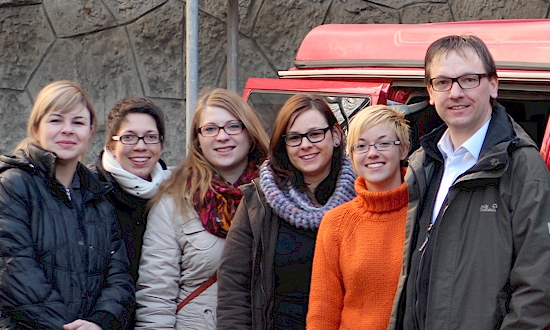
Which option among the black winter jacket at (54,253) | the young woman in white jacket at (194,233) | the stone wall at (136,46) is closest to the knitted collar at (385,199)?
the young woman in white jacket at (194,233)

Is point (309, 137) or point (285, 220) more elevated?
point (309, 137)

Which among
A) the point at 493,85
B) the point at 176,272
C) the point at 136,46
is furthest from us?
the point at 136,46

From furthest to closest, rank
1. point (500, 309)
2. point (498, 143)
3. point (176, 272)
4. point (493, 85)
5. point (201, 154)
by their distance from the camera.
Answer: point (201, 154)
point (176, 272)
point (493, 85)
point (498, 143)
point (500, 309)

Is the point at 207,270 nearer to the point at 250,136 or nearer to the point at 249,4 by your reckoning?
the point at 250,136

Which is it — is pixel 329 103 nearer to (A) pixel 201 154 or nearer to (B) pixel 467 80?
(A) pixel 201 154

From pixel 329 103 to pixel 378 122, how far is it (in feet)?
3.15

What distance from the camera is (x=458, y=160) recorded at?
8.38 ft

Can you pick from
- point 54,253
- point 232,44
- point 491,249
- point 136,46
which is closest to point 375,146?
point 491,249

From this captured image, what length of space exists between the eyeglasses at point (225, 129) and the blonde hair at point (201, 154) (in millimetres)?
25

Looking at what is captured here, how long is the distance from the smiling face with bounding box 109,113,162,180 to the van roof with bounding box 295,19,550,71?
1004 millimetres

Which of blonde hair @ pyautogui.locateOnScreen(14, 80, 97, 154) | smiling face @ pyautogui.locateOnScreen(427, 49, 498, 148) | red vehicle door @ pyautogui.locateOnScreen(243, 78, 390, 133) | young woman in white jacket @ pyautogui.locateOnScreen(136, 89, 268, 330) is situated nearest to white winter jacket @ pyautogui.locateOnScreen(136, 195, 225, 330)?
young woman in white jacket @ pyautogui.locateOnScreen(136, 89, 268, 330)

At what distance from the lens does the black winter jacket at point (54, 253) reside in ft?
9.41

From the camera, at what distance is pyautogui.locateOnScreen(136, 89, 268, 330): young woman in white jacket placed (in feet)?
10.6

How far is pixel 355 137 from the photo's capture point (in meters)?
2.84
